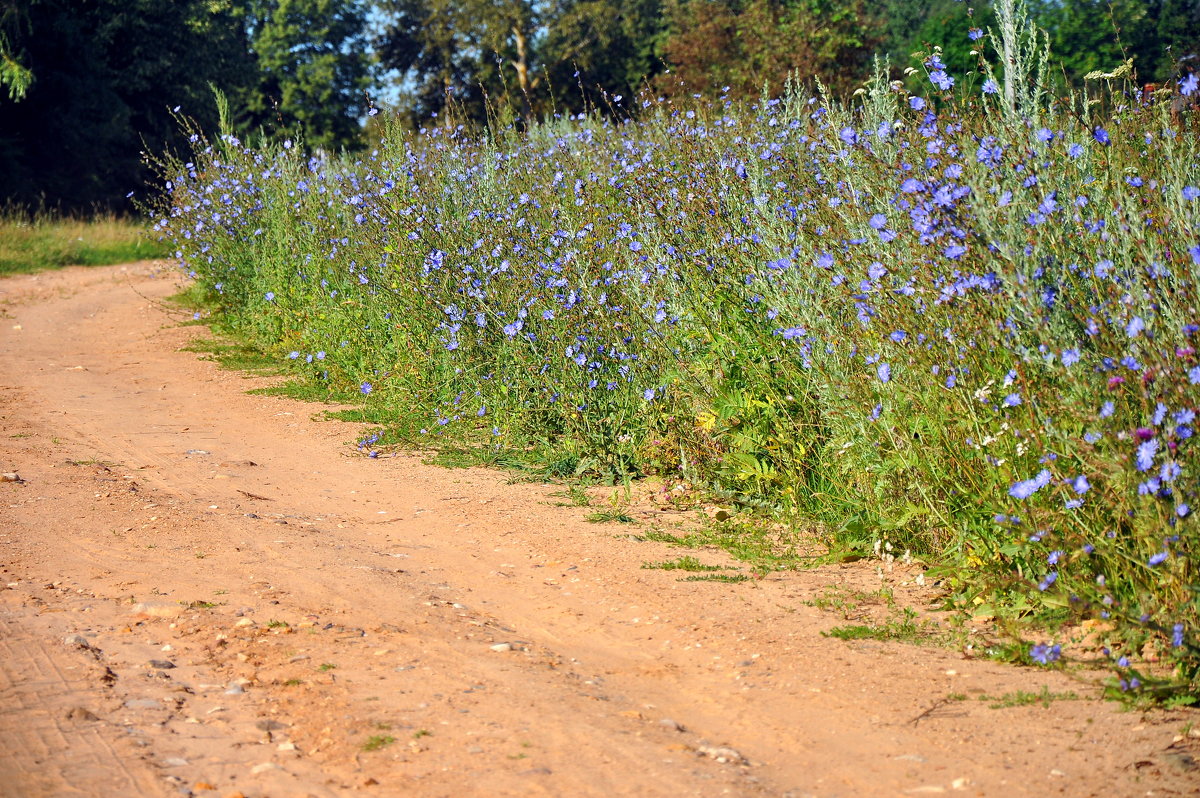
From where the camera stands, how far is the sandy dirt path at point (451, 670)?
284cm

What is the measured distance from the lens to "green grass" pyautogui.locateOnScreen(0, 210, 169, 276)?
1717 cm

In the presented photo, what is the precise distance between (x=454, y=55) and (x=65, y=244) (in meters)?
19.0

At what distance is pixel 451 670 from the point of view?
A: 3.51m

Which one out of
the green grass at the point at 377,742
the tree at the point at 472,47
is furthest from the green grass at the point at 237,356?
the tree at the point at 472,47

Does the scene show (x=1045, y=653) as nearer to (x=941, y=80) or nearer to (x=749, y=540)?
(x=749, y=540)

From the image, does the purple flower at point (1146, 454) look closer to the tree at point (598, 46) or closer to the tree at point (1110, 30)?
the tree at point (1110, 30)

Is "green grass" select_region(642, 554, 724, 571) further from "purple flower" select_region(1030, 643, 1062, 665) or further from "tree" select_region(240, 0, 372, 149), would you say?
"tree" select_region(240, 0, 372, 149)

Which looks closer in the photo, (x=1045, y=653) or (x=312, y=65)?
(x=1045, y=653)

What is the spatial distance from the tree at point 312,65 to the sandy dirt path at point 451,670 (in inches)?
1414

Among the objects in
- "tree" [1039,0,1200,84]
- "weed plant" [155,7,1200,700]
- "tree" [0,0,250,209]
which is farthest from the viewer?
"tree" [0,0,250,209]

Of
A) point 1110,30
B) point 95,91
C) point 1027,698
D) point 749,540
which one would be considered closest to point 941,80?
point 749,540

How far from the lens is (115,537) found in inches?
191

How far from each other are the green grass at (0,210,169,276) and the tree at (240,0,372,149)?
18.7 m

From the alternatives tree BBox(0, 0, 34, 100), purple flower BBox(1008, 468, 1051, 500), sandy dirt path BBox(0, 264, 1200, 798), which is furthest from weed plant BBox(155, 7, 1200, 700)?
tree BBox(0, 0, 34, 100)
